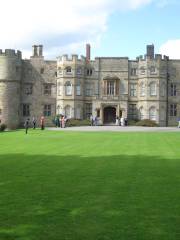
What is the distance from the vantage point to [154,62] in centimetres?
6419

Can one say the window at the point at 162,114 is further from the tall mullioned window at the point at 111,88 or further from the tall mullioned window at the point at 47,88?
the tall mullioned window at the point at 47,88

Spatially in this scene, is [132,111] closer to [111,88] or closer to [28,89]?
[111,88]

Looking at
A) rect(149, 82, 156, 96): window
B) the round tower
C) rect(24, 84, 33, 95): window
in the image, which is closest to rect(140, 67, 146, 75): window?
rect(149, 82, 156, 96): window

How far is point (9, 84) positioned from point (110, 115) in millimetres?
14947

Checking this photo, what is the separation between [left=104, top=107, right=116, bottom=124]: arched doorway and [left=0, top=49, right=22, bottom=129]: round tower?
42.4 ft

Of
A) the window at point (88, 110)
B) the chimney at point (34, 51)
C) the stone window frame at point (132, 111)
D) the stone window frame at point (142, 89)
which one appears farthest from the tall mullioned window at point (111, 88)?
the chimney at point (34, 51)

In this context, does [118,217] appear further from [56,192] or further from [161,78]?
[161,78]

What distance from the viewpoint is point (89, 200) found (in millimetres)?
10422

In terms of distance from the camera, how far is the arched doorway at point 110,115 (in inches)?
2616

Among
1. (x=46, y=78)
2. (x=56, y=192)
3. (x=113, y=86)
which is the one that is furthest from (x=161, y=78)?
(x=56, y=192)

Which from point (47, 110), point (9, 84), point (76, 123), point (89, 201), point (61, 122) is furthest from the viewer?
point (47, 110)

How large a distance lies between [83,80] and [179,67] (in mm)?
13755

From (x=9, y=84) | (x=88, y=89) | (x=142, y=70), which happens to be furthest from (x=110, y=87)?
(x=9, y=84)

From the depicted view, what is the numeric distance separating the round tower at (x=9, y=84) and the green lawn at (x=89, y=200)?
47144mm
